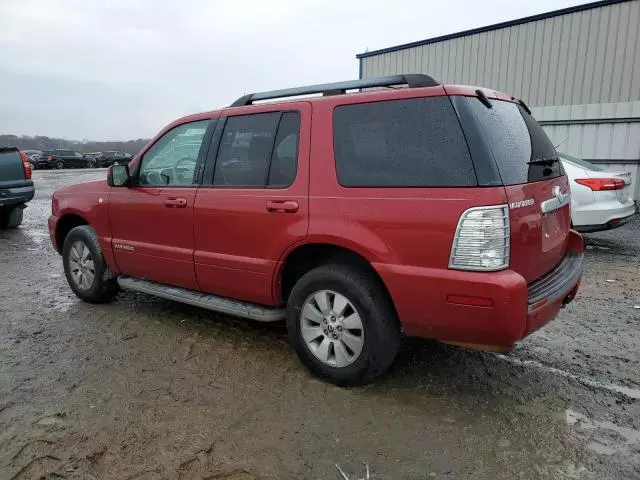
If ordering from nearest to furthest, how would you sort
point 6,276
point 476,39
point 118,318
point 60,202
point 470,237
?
point 470,237 → point 118,318 → point 60,202 → point 6,276 → point 476,39

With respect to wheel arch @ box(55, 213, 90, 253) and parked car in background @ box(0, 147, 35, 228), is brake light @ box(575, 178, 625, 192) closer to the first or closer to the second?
wheel arch @ box(55, 213, 90, 253)

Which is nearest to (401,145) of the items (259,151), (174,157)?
(259,151)

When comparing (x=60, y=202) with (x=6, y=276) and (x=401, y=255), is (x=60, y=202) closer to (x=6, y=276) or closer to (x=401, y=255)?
(x=6, y=276)

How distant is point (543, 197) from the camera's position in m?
3.05

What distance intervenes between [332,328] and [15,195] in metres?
8.87

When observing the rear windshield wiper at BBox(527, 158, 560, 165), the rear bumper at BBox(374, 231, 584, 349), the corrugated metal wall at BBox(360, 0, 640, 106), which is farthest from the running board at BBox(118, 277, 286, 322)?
the corrugated metal wall at BBox(360, 0, 640, 106)

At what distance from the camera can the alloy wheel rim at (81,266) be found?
5020 mm

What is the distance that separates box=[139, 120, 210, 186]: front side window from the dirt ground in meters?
1.31

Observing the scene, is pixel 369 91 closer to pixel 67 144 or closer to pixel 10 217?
pixel 10 217

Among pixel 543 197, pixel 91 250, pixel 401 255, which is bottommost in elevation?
pixel 91 250

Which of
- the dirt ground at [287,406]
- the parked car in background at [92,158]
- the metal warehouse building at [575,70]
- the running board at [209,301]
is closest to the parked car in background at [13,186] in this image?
the dirt ground at [287,406]

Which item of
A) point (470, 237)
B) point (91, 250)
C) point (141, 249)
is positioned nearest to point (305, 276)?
point (470, 237)

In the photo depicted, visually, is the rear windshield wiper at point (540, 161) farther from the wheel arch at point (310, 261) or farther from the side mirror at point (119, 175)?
the side mirror at point (119, 175)

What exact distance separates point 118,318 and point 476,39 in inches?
472
